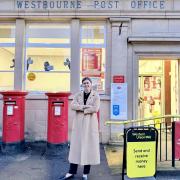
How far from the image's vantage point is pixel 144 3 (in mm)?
8398

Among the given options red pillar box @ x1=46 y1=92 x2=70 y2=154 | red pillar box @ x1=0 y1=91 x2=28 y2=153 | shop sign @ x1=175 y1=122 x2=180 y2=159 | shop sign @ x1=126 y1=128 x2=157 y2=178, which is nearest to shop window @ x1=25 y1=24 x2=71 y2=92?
red pillar box @ x1=0 y1=91 x2=28 y2=153

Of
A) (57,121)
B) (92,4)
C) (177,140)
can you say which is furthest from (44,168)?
(92,4)

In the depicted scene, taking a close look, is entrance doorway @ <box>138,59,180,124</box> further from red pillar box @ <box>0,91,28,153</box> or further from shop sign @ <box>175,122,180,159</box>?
red pillar box @ <box>0,91,28,153</box>

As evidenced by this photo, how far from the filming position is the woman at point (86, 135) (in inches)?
194

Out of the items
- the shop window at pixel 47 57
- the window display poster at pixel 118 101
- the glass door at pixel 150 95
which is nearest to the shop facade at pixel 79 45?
the shop window at pixel 47 57

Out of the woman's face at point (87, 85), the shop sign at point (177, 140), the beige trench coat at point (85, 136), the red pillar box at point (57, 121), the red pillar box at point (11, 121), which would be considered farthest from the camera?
the red pillar box at point (11, 121)

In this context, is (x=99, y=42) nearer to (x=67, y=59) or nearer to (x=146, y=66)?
(x=67, y=59)

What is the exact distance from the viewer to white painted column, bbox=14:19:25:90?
8.49 meters

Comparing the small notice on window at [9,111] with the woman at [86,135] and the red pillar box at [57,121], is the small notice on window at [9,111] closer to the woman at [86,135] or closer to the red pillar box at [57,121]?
the red pillar box at [57,121]

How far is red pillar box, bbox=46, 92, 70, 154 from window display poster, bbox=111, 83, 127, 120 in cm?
191

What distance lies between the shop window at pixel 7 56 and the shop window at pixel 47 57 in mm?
499

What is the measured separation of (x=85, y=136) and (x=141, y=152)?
1.07 meters

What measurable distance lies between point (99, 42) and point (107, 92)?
1.67 metres

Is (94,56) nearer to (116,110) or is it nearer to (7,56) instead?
(116,110)
